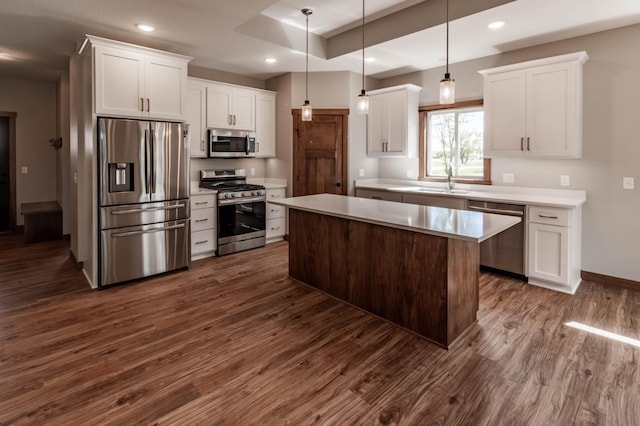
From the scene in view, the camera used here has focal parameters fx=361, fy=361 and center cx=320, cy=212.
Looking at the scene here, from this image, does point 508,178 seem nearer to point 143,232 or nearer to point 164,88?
point 164,88

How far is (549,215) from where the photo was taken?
3.62 metres

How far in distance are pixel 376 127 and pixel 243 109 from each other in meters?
2.04

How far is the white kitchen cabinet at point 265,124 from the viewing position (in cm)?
563

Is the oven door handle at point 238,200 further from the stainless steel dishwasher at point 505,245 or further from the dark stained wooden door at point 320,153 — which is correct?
the stainless steel dishwasher at point 505,245

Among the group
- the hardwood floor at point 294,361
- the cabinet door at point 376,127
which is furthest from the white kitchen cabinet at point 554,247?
the cabinet door at point 376,127

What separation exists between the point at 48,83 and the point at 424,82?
6306 millimetres

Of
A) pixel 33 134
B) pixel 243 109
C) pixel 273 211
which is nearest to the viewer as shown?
pixel 243 109

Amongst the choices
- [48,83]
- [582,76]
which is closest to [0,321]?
[48,83]

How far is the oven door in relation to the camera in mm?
4980

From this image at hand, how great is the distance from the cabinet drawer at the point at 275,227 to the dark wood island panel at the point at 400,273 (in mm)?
2051

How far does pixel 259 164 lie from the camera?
19.8 feet

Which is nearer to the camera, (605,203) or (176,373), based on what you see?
(176,373)

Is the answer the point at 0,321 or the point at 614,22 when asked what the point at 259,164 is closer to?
the point at 0,321

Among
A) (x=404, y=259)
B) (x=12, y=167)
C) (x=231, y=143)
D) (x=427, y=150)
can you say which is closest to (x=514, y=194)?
(x=427, y=150)
